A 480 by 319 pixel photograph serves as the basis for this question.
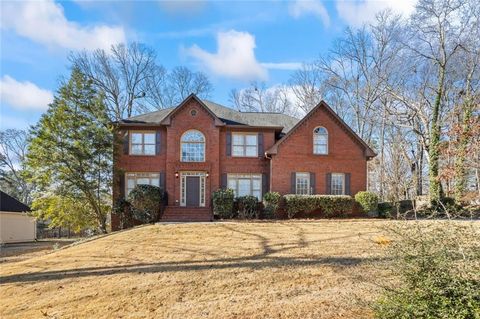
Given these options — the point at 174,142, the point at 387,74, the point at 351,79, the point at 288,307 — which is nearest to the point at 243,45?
the point at 174,142

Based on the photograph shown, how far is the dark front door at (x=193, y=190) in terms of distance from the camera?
20337 millimetres

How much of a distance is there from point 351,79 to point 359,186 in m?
16.9

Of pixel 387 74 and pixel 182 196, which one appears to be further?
pixel 387 74

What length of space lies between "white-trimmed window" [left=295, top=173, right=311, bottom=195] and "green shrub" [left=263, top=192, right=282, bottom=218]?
167 cm

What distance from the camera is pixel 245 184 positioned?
67.9 ft

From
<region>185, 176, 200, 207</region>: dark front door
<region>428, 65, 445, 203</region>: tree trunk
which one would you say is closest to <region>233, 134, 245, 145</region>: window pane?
<region>185, 176, 200, 207</region>: dark front door

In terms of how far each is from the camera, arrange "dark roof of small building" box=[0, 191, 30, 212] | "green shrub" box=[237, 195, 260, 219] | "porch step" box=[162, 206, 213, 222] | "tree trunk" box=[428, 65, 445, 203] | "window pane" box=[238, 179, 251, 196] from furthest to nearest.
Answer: "dark roof of small building" box=[0, 191, 30, 212] → "tree trunk" box=[428, 65, 445, 203] → "window pane" box=[238, 179, 251, 196] → "green shrub" box=[237, 195, 260, 219] → "porch step" box=[162, 206, 213, 222]

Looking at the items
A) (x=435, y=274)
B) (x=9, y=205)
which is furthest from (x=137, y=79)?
(x=435, y=274)

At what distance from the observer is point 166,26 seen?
13.9 m

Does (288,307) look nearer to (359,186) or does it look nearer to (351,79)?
(359,186)

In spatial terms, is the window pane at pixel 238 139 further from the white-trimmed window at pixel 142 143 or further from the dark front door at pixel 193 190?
the white-trimmed window at pixel 142 143

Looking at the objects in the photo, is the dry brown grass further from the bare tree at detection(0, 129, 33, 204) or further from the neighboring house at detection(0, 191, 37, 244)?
the bare tree at detection(0, 129, 33, 204)

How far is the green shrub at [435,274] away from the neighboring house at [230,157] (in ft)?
48.4

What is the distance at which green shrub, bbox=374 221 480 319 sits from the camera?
4.51m
